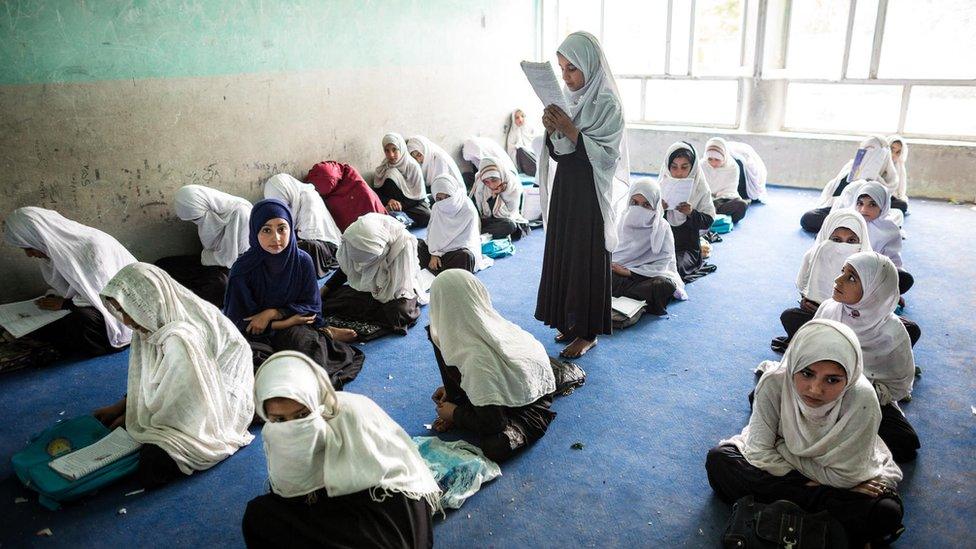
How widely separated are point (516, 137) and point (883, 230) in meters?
5.22

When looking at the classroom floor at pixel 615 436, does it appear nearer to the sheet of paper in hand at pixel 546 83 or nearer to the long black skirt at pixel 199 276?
the long black skirt at pixel 199 276

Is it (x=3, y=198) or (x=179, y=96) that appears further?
(x=179, y=96)

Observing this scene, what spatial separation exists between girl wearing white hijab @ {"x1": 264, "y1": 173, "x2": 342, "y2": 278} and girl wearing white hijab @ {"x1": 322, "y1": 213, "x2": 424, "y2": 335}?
41.1 inches

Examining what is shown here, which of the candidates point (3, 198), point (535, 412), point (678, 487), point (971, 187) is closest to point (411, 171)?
point (3, 198)

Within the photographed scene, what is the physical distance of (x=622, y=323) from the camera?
428 cm

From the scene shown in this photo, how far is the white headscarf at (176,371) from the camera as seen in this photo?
111 inches

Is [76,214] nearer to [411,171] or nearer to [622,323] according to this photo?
[411,171]

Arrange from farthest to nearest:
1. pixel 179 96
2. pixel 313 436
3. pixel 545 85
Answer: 1. pixel 179 96
2. pixel 545 85
3. pixel 313 436

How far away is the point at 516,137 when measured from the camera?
9094 millimetres

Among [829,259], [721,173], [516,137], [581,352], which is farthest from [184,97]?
[721,173]

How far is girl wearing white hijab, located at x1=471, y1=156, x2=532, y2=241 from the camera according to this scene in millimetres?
6164

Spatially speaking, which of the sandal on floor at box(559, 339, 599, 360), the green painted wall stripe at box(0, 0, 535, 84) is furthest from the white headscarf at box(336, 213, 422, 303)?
the green painted wall stripe at box(0, 0, 535, 84)

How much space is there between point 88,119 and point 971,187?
27.1 feet

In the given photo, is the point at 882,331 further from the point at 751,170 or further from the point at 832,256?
the point at 751,170
